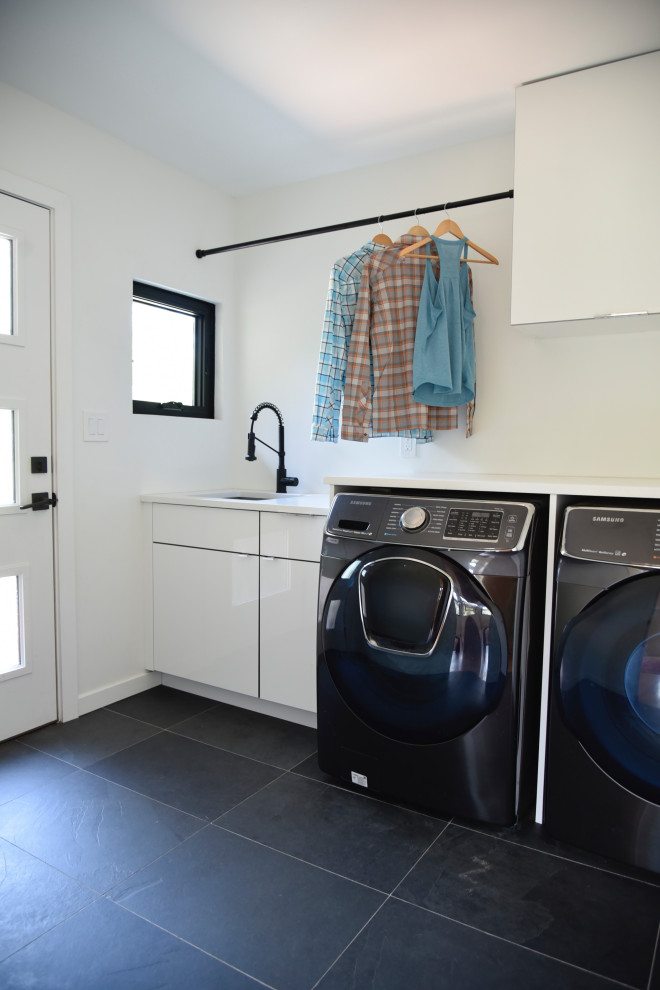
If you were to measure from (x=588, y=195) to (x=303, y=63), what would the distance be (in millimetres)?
965

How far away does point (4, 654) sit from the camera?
222 centimetres

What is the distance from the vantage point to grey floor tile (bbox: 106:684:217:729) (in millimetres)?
2443

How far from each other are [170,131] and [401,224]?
97 cm

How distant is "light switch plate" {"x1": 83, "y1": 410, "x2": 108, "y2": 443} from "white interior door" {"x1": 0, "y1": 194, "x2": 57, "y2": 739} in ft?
0.52

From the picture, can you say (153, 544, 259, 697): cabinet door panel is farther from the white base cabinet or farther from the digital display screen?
the digital display screen

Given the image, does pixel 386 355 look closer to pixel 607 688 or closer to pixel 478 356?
pixel 478 356

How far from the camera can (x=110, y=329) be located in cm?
253

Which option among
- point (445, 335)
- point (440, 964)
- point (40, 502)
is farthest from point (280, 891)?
point (445, 335)

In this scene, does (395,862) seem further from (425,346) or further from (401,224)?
(401,224)

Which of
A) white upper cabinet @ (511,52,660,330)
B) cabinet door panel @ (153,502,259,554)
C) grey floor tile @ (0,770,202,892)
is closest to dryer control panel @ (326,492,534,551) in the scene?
cabinet door panel @ (153,502,259,554)

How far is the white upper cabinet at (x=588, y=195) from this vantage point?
1.83 metres

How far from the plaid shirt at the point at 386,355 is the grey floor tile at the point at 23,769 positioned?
1489 mm

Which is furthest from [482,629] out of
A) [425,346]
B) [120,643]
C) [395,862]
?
[120,643]

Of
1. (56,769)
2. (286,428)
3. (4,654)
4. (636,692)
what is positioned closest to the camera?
(636,692)
